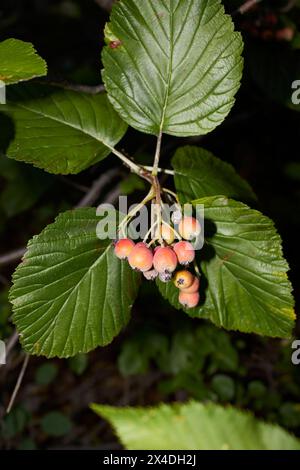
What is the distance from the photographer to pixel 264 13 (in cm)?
210

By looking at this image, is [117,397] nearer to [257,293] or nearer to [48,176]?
[48,176]

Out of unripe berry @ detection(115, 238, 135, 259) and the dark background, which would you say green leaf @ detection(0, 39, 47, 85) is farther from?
the dark background

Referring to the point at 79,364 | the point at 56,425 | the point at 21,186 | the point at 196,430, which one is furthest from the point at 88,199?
the point at 56,425

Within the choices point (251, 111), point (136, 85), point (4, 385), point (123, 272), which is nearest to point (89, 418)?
point (4, 385)

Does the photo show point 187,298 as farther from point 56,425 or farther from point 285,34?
point 56,425

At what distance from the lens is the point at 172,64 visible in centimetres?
127

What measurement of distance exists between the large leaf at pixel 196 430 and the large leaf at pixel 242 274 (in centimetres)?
78

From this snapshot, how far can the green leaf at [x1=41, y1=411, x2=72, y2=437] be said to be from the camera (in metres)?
2.99

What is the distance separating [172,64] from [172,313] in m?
2.06

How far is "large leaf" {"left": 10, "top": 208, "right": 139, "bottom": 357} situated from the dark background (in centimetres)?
66

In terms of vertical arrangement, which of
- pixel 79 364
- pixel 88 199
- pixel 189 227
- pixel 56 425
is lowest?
pixel 56 425

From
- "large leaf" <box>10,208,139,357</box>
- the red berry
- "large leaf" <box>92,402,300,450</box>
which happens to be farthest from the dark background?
"large leaf" <box>92,402,300,450</box>

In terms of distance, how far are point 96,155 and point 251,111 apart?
5.28ft

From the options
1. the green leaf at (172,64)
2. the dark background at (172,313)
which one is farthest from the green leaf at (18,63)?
the dark background at (172,313)
